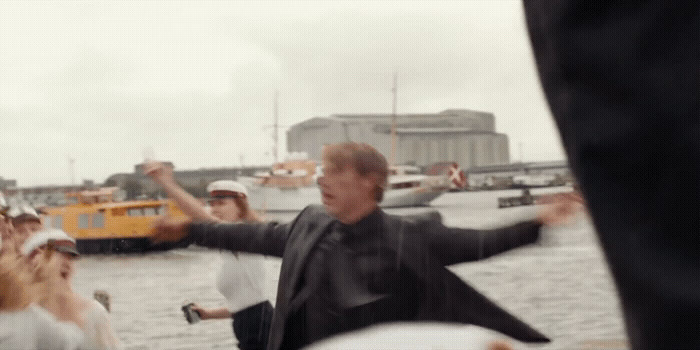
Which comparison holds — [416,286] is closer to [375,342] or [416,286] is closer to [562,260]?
[375,342]

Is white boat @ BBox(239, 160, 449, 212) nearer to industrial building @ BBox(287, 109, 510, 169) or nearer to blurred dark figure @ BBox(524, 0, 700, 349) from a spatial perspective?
industrial building @ BBox(287, 109, 510, 169)

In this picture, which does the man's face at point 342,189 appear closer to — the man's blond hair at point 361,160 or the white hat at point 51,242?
the man's blond hair at point 361,160

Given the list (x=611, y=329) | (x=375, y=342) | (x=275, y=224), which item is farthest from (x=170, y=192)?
(x=611, y=329)

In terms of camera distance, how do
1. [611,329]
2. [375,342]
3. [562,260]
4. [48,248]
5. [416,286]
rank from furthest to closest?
[562,260] → [611,329] → [48,248] → [416,286] → [375,342]

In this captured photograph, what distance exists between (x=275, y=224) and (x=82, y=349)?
0.86m

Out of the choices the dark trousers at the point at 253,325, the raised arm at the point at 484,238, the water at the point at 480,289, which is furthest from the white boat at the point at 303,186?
the raised arm at the point at 484,238

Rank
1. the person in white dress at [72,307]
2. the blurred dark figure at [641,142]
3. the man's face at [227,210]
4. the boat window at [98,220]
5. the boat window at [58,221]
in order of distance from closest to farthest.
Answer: the blurred dark figure at [641,142] < the person in white dress at [72,307] < the man's face at [227,210] < the boat window at [98,220] < the boat window at [58,221]

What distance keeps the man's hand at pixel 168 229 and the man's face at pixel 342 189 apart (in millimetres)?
417

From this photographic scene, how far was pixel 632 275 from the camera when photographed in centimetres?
58

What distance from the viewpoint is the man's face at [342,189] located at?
2.72 metres

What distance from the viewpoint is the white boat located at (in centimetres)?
414

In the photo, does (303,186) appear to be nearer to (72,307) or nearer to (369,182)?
(72,307)

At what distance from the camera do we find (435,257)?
2.62 metres

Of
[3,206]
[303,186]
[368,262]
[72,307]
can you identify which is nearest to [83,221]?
[303,186]
